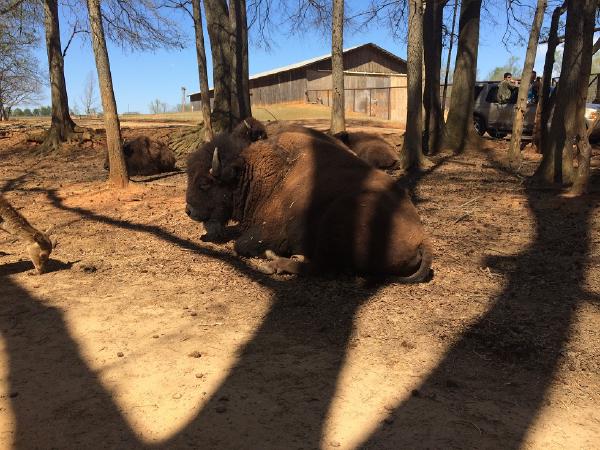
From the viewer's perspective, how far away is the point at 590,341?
3.97 meters

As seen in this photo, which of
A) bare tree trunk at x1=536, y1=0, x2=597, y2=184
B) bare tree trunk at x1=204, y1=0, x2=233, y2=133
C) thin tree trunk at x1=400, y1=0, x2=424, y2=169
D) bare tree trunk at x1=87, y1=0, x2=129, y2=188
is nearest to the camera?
bare tree trunk at x1=536, y1=0, x2=597, y2=184

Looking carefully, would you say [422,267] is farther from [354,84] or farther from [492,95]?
[354,84]

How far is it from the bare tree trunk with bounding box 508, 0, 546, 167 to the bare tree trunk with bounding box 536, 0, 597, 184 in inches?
103

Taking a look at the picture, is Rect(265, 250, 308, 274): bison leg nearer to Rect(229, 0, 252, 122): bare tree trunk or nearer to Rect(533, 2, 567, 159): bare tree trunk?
Rect(229, 0, 252, 122): bare tree trunk

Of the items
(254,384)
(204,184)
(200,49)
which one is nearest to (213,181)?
(204,184)

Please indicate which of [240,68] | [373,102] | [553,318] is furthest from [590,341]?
[373,102]

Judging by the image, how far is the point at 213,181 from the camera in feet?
21.0

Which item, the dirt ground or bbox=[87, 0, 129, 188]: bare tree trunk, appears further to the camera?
bbox=[87, 0, 129, 188]: bare tree trunk

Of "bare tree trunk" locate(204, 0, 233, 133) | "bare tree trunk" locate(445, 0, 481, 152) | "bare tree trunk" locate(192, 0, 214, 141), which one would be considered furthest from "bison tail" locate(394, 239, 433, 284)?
"bare tree trunk" locate(192, 0, 214, 141)

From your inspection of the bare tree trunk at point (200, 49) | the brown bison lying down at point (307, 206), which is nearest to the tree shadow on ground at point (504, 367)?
the brown bison lying down at point (307, 206)

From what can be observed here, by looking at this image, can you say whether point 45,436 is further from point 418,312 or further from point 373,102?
point 373,102

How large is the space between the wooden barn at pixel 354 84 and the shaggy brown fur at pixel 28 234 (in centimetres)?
3236

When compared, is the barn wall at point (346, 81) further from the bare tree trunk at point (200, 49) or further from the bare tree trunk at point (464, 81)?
the bare tree trunk at point (464, 81)

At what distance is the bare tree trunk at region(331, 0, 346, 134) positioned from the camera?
12305 millimetres
